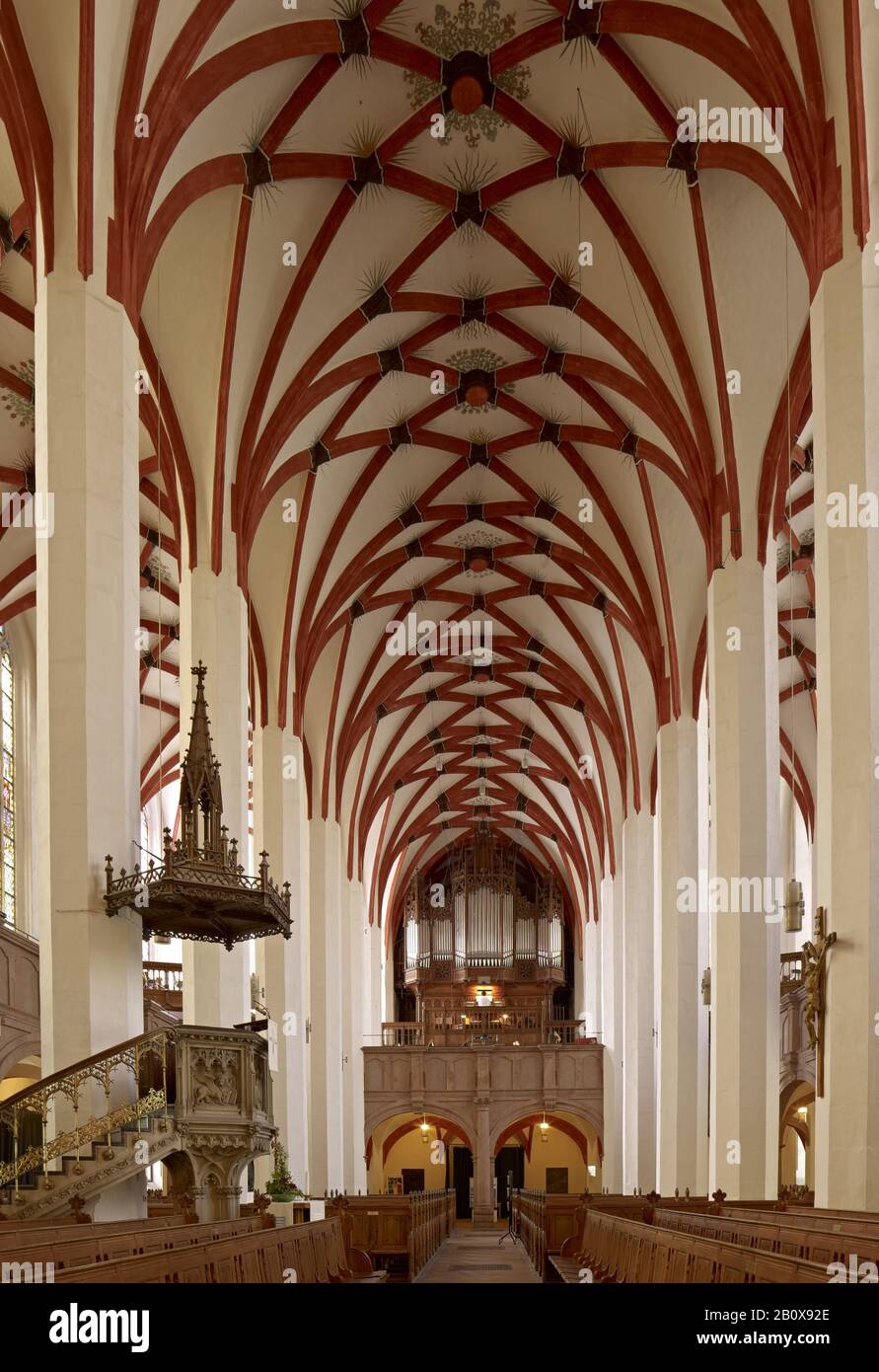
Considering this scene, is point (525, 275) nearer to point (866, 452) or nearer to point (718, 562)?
point (718, 562)

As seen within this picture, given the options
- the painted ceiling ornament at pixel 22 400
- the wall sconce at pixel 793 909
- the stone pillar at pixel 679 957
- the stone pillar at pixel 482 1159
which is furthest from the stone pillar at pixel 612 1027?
Result: the wall sconce at pixel 793 909

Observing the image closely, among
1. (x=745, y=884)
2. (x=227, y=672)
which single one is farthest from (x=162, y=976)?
(x=745, y=884)

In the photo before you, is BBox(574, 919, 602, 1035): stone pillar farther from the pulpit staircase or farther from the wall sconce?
→ the pulpit staircase

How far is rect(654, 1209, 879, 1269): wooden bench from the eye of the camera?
6496 millimetres

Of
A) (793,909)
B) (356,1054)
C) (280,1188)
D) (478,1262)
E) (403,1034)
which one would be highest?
(793,909)

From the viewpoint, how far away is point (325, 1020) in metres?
31.4

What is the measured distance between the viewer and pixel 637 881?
34281 millimetres

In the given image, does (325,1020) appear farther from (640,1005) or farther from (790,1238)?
(790,1238)

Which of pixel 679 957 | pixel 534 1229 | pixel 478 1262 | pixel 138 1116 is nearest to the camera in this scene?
pixel 138 1116

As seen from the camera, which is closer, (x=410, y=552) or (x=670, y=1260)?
(x=670, y=1260)

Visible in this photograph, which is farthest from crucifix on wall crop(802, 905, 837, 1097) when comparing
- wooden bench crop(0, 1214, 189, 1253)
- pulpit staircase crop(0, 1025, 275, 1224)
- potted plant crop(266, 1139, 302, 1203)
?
potted plant crop(266, 1139, 302, 1203)

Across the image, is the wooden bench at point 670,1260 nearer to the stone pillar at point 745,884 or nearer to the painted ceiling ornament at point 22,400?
the stone pillar at point 745,884

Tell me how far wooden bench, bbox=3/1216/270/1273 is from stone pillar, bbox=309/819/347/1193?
829 inches

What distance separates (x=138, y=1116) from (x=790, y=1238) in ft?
20.5
